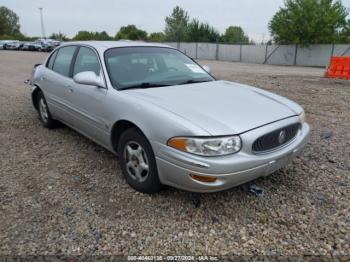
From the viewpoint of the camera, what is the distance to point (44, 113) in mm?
5121

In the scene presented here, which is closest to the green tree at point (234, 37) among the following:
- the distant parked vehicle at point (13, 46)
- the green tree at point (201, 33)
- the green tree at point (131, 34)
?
the green tree at point (201, 33)

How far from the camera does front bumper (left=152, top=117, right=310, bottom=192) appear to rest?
2.47 meters

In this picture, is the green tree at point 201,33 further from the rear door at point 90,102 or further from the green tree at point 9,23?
the green tree at point 9,23

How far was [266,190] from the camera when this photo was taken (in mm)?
3205

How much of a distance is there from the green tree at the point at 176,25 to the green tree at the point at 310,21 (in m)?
17.4

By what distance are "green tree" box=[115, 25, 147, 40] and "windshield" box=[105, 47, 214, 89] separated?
51.9m

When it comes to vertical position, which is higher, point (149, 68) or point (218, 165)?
point (149, 68)

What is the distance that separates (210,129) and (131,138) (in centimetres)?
91

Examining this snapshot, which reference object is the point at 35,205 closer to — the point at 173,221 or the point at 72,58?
the point at 173,221

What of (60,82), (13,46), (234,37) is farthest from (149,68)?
(234,37)

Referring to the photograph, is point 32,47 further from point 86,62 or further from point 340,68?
point 86,62

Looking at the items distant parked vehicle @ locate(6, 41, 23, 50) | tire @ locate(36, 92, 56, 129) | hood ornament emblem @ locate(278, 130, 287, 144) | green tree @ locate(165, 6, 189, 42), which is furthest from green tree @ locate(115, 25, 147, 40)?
hood ornament emblem @ locate(278, 130, 287, 144)

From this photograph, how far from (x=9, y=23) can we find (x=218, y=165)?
9595cm

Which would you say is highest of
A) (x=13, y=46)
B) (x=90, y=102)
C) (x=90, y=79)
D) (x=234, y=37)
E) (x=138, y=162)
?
(x=234, y=37)
